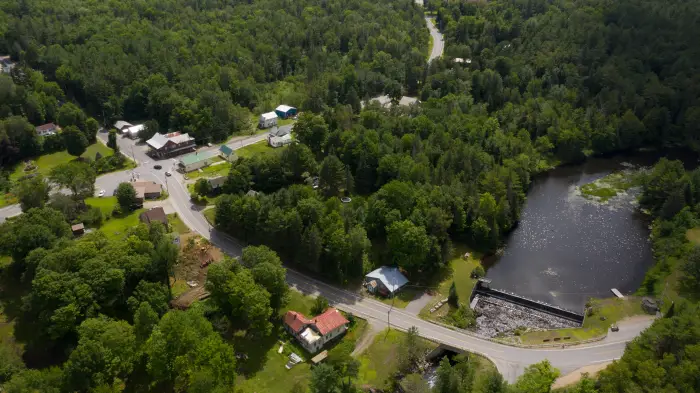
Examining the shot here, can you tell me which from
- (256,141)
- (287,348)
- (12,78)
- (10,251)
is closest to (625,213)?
(287,348)

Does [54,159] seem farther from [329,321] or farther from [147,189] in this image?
[329,321]

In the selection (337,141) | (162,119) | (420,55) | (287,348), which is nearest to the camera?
(287,348)

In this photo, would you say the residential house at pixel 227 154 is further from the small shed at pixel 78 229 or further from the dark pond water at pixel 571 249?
the dark pond water at pixel 571 249

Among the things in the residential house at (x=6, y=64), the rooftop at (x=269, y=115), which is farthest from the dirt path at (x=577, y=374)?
the residential house at (x=6, y=64)

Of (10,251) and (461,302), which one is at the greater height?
(10,251)

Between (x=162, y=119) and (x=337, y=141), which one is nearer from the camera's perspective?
(x=337, y=141)

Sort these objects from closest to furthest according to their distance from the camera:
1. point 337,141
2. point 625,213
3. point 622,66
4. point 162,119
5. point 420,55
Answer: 1. point 625,213
2. point 337,141
3. point 162,119
4. point 622,66
5. point 420,55

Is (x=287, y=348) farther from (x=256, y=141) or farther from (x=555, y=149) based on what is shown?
(x=555, y=149)
